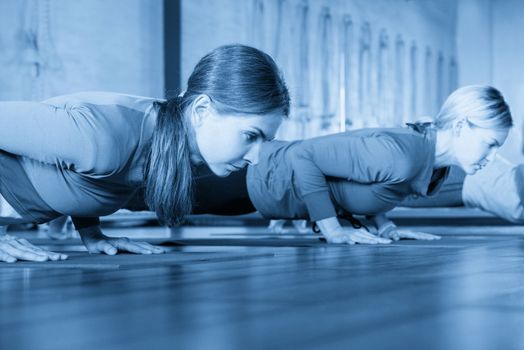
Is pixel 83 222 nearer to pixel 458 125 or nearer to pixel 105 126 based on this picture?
pixel 105 126

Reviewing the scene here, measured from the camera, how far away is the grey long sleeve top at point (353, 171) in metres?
2.40

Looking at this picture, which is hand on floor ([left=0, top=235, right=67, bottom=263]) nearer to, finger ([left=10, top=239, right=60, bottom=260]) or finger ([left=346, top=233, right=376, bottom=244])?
finger ([left=10, top=239, right=60, bottom=260])

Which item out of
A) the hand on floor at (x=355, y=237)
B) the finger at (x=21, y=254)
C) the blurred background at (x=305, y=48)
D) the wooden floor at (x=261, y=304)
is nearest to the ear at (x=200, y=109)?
the wooden floor at (x=261, y=304)

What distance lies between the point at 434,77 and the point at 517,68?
74cm

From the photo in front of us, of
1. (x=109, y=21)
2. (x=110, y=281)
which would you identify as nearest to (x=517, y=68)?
(x=109, y=21)

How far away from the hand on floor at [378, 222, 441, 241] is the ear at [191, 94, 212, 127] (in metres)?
1.16

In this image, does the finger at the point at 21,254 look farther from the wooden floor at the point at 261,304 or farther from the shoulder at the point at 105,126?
the shoulder at the point at 105,126

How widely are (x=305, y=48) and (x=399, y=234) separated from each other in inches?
132

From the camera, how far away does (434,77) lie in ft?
25.5

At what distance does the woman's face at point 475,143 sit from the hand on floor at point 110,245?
989 millimetres

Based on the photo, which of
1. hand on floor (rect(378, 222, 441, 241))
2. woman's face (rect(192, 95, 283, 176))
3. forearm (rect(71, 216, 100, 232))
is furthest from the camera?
hand on floor (rect(378, 222, 441, 241))

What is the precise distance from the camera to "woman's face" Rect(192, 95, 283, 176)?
1569 millimetres

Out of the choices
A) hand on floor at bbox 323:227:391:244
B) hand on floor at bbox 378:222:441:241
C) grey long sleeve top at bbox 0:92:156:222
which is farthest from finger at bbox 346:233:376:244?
grey long sleeve top at bbox 0:92:156:222

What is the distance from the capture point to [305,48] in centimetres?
582
